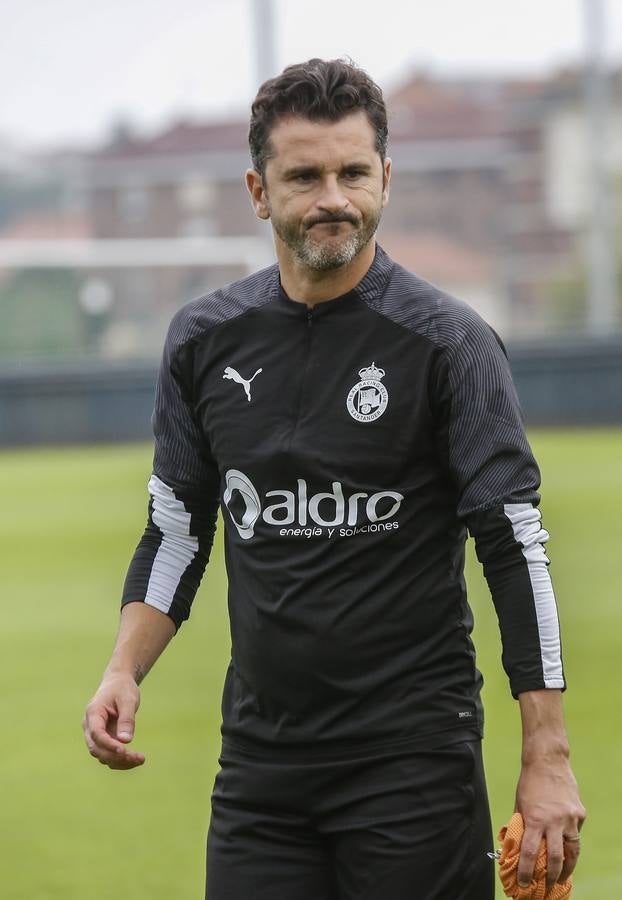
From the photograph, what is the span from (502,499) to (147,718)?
5.21 metres

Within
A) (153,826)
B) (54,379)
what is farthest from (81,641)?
(54,379)

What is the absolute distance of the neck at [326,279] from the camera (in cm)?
312

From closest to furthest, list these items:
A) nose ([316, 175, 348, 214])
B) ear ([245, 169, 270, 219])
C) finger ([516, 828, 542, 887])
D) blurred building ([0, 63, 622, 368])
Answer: finger ([516, 828, 542, 887]) < nose ([316, 175, 348, 214]) < ear ([245, 169, 270, 219]) < blurred building ([0, 63, 622, 368])

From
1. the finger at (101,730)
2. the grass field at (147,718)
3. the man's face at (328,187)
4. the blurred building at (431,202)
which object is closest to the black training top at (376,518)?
the man's face at (328,187)

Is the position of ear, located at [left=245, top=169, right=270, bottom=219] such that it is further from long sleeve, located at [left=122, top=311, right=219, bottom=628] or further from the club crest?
the club crest

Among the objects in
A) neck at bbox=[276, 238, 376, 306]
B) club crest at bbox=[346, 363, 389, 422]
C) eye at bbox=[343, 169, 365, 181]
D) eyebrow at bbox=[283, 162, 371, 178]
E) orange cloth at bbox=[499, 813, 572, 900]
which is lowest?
orange cloth at bbox=[499, 813, 572, 900]

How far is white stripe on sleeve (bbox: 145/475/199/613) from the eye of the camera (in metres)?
3.40

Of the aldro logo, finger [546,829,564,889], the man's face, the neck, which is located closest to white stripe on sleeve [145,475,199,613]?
the aldro logo

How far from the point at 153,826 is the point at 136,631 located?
2.93 meters

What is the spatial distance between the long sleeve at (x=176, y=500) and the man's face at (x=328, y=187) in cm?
37

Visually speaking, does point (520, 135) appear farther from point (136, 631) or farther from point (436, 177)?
point (136, 631)

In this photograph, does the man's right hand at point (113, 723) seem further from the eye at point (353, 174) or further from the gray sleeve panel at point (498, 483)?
the eye at point (353, 174)

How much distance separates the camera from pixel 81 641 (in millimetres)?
9953

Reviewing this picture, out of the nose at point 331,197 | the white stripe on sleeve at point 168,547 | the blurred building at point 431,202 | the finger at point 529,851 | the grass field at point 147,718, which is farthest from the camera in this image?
the blurred building at point 431,202
